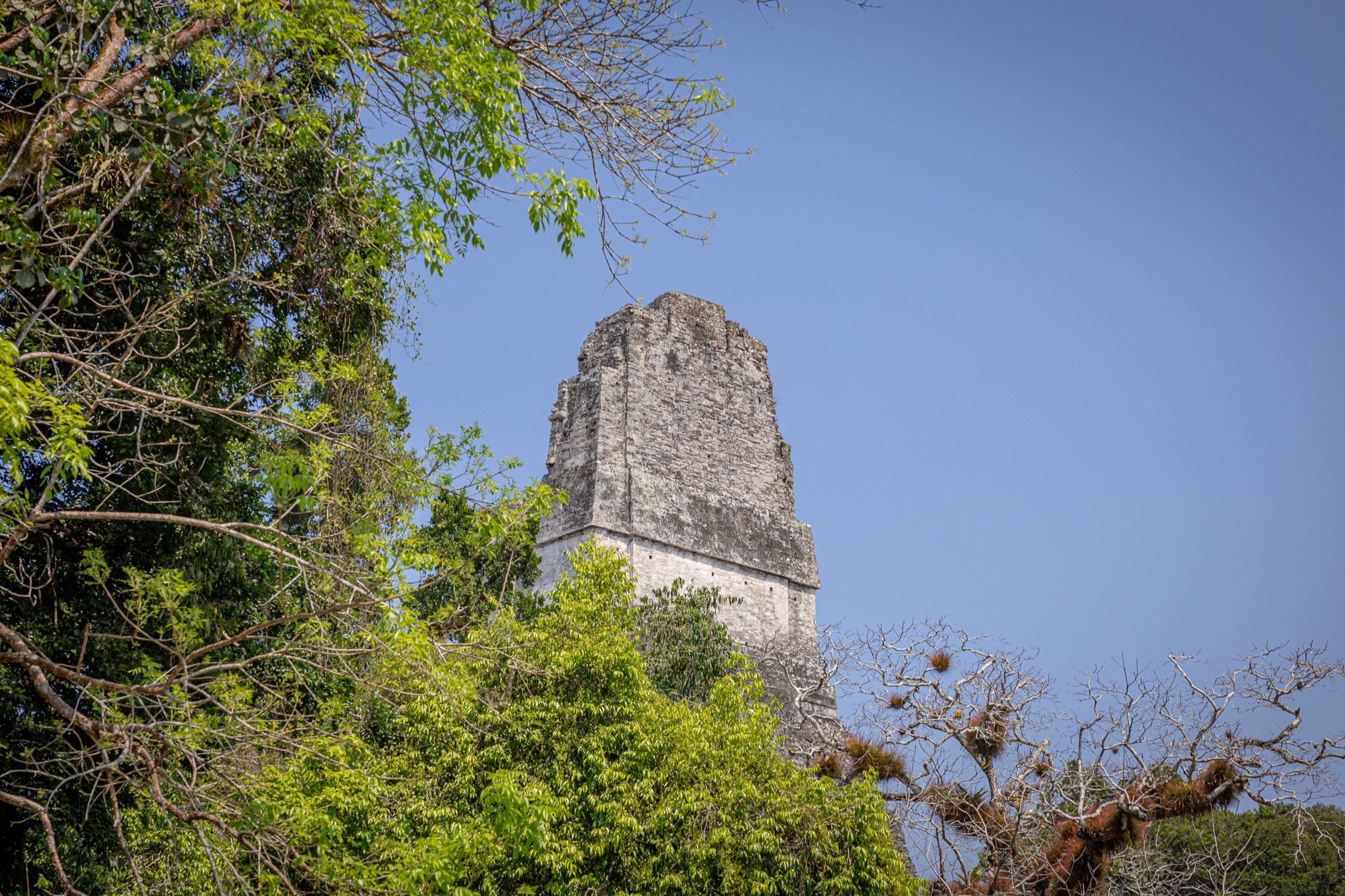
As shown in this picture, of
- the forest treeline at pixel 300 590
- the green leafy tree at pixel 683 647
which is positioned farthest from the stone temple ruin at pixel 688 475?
the forest treeline at pixel 300 590

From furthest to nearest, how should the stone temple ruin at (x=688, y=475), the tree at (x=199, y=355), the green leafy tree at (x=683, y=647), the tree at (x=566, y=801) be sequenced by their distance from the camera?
the stone temple ruin at (x=688, y=475), the green leafy tree at (x=683, y=647), the tree at (x=566, y=801), the tree at (x=199, y=355)

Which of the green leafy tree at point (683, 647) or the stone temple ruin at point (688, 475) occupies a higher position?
the stone temple ruin at point (688, 475)

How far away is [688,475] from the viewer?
15.7 metres

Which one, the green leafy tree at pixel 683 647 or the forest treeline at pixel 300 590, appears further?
the green leafy tree at pixel 683 647

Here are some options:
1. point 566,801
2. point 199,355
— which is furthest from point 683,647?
point 199,355

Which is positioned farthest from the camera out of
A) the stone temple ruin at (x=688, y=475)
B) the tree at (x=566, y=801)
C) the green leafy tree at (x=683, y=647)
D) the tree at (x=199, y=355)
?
the stone temple ruin at (x=688, y=475)

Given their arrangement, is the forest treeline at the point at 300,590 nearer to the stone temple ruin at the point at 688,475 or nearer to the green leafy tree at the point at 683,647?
the green leafy tree at the point at 683,647

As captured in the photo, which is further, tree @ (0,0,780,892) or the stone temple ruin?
the stone temple ruin

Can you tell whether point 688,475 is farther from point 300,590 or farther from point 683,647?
point 300,590

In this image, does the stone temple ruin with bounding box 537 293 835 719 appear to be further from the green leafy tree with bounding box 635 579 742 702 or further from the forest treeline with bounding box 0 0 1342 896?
the forest treeline with bounding box 0 0 1342 896

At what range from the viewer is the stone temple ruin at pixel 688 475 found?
14.8 m

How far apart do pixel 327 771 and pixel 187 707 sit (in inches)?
106

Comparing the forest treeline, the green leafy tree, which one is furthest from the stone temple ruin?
the forest treeline

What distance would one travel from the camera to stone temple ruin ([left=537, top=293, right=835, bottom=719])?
1477cm
